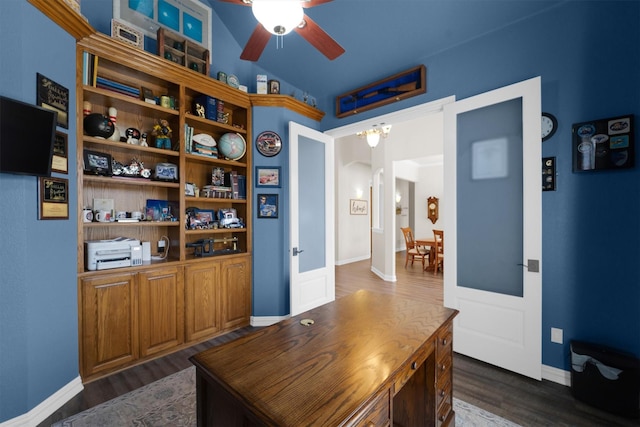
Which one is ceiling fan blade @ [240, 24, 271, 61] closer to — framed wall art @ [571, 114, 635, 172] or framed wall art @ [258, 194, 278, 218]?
framed wall art @ [258, 194, 278, 218]

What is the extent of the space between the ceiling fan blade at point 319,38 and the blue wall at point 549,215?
162cm


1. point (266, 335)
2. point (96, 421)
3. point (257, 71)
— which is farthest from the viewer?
point (257, 71)

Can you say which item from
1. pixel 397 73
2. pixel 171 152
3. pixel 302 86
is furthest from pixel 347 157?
pixel 171 152

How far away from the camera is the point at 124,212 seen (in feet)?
8.30

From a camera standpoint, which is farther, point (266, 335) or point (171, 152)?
point (171, 152)

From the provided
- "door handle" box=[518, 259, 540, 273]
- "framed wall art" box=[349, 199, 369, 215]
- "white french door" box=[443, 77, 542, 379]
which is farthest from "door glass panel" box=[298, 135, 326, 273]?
"framed wall art" box=[349, 199, 369, 215]

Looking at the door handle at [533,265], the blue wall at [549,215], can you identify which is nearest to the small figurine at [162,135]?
the blue wall at [549,215]

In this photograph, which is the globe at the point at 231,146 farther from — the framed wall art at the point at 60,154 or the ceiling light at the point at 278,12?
the ceiling light at the point at 278,12

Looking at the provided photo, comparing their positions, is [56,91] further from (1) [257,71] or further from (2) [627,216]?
(2) [627,216]

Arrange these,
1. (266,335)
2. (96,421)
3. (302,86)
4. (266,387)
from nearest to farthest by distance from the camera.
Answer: (266,387) < (266,335) < (96,421) < (302,86)

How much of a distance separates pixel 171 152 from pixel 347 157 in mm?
5261

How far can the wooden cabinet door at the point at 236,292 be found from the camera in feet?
10.2

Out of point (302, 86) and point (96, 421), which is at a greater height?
point (302, 86)

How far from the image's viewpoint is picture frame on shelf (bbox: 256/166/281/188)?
3355mm
